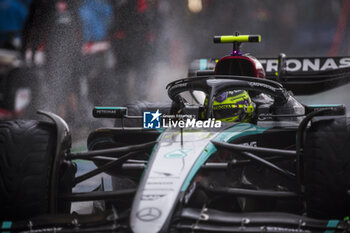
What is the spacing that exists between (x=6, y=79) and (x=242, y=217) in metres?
1.08

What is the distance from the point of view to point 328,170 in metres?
1.88

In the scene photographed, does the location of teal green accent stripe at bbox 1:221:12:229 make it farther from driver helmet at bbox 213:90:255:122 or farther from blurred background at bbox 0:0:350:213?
driver helmet at bbox 213:90:255:122

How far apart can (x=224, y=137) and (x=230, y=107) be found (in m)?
0.46

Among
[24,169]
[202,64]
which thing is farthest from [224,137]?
[202,64]

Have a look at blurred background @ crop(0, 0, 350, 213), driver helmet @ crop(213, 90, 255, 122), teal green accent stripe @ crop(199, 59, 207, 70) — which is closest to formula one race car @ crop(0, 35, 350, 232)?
driver helmet @ crop(213, 90, 255, 122)

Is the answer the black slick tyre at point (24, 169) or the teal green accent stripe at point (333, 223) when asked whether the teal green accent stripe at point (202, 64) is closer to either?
the black slick tyre at point (24, 169)

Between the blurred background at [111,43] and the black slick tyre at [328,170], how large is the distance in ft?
4.18

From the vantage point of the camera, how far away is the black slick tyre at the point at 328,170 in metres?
1.85

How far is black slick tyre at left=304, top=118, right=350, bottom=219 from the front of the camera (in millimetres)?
1853

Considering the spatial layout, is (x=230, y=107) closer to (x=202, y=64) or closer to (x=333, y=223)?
(x=333, y=223)

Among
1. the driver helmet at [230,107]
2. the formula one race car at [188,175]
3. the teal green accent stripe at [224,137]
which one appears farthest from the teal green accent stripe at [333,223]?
the driver helmet at [230,107]

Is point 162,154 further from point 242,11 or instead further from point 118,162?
point 242,11

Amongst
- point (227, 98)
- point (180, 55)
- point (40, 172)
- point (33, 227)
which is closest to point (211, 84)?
point (227, 98)

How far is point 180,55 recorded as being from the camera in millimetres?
8555
